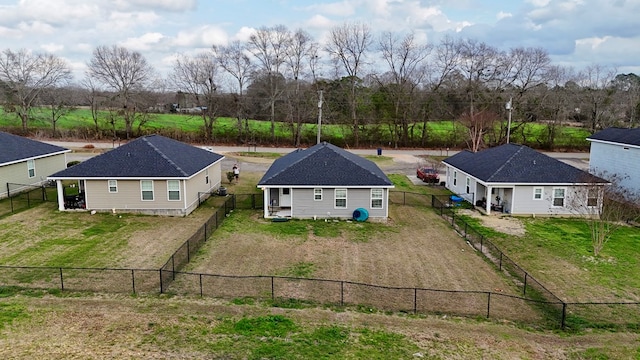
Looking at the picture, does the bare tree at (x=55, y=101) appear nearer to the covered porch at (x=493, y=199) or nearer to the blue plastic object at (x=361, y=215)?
the blue plastic object at (x=361, y=215)

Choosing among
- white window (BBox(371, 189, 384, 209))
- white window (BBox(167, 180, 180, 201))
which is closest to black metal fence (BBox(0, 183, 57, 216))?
white window (BBox(167, 180, 180, 201))

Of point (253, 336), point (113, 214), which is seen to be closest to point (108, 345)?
point (253, 336)

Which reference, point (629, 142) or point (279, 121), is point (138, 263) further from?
point (279, 121)

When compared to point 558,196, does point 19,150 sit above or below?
above

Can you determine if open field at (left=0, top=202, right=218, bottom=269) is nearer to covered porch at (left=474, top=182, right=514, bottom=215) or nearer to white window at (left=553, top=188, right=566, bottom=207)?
covered porch at (left=474, top=182, right=514, bottom=215)

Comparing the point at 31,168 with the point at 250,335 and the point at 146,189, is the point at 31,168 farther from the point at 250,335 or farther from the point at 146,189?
the point at 250,335

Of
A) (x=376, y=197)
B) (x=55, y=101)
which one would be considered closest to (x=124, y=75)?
(x=55, y=101)
